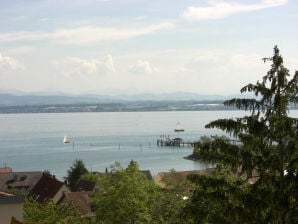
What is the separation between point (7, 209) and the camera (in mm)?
12281

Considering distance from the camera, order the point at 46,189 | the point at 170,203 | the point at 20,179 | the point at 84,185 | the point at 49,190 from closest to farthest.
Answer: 1. the point at 170,203
2. the point at 49,190
3. the point at 46,189
4. the point at 84,185
5. the point at 20,179

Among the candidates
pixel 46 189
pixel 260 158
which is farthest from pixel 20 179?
pixel 260 158

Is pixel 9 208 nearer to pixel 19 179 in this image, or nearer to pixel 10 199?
pixel 10 199

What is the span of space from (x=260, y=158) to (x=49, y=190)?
2066 inches

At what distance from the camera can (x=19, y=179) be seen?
76.6m

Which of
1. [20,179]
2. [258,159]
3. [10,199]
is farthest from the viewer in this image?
[20,179]

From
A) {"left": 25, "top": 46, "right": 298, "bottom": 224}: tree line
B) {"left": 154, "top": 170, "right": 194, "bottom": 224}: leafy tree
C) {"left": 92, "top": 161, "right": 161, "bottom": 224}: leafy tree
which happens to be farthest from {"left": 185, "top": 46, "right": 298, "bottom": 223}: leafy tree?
{"left": 92, "top": 161, "right": 161, "bottom": 224}: leafy tree

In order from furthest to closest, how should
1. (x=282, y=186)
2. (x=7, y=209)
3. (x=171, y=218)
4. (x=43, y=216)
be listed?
(x=43, y=216)
(x=171, y=218)
(x=7, y=209)
(x=282, y=186)

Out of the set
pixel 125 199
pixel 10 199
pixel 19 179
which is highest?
pixel 10 199

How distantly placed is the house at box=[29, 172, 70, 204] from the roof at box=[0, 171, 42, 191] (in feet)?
36.2

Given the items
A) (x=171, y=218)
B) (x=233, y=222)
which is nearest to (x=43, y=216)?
(x=171, y=218)

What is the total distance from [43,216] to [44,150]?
428 ft

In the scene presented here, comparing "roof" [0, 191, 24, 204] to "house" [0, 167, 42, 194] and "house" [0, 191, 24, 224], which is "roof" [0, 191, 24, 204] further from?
"house" [0, 167, 42, 194]

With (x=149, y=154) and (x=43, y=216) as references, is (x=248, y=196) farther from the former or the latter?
(x=149, y=154)
